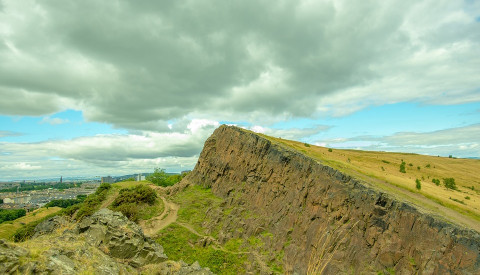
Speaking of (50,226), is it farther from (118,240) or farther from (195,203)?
(118,240)

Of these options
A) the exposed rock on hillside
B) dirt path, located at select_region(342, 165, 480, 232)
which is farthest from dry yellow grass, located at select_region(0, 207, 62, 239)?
dirt path, located at select_region(342, 165, 480, 232)

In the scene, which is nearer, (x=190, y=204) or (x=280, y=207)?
(x=280, y=207)

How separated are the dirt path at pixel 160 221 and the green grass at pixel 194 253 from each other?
1.53 m

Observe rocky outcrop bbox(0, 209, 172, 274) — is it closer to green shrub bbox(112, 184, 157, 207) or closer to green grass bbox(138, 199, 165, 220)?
green grass bbox(138, 199, 165, 220)

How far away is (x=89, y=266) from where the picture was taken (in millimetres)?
11242

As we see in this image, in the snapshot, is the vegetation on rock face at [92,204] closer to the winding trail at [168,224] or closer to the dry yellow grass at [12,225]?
the dry yellow grass at [12,225]

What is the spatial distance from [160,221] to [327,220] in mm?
25641

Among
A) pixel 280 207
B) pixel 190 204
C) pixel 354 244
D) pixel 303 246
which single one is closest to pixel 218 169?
pixel 190 204

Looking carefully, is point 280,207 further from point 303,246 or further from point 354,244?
point 354,244

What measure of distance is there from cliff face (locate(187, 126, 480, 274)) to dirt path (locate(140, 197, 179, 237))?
7576 mm

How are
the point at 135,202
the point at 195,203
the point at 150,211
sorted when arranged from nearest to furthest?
the point at 150,211, the point at 195,203, the point at 135,202

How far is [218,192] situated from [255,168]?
9262mm

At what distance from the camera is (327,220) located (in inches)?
989

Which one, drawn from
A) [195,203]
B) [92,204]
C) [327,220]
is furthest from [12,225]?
[327,220]
